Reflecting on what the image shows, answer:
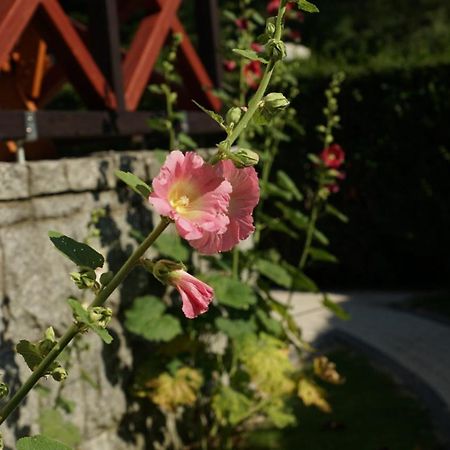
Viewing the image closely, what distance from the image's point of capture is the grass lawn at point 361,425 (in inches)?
141

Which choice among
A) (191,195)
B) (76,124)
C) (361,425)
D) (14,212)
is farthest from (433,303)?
(191,195)

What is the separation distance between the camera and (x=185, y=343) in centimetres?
326

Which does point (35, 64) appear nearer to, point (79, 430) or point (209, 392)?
point (209, 392)

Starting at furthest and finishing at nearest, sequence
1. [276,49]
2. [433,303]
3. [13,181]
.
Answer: [433,303]
[13,181]
[276,49]

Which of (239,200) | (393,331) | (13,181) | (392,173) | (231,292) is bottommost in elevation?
(392,173)

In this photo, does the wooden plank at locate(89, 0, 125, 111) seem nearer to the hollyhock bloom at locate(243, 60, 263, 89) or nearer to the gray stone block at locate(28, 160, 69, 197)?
the hollyhock bloom at locate(243, 60, 263, 89)

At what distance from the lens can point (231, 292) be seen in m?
3.14

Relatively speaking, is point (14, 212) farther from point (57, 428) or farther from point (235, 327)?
point (235, 327)

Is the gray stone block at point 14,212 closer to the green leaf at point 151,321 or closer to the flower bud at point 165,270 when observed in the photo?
the green leaf at point 151,321

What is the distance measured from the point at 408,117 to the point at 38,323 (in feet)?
18.0

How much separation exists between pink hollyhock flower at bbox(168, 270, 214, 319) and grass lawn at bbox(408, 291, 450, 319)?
5.37 meters

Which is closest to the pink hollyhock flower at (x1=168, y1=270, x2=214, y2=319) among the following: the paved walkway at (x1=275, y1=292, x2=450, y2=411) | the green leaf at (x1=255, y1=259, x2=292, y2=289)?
the green leaf at (x1=255, y1=259, x2=292, y2=289)

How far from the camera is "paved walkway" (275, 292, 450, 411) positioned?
182 inches

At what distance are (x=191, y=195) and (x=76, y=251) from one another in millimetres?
176
